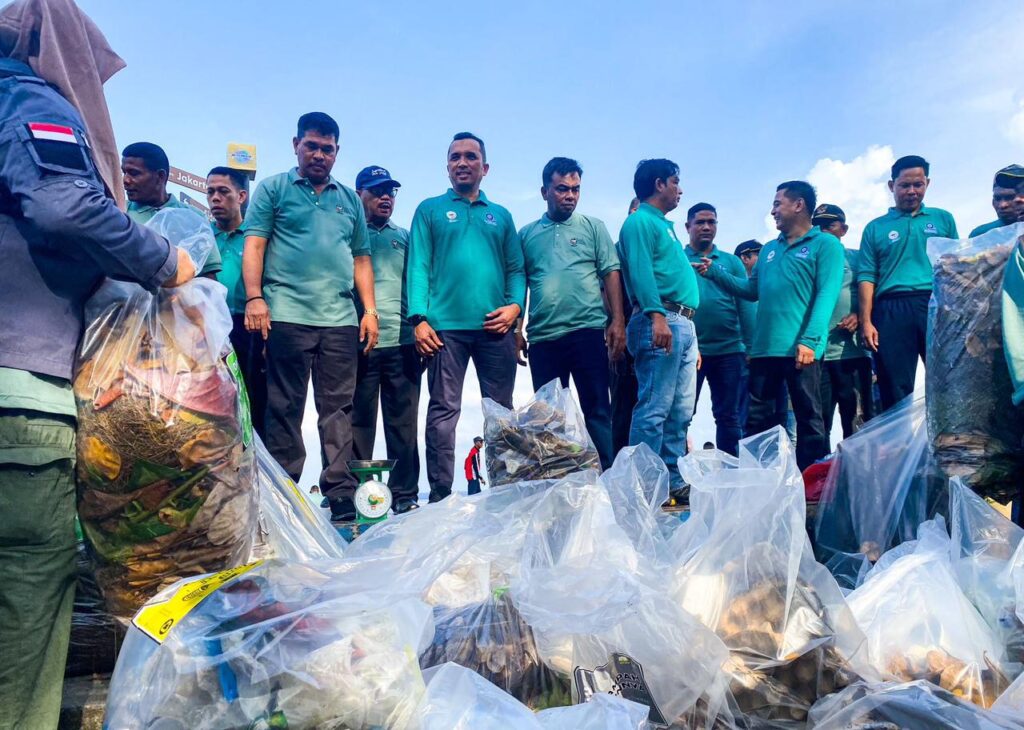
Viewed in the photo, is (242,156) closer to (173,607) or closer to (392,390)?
(392,390)

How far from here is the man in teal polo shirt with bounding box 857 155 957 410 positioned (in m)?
4.44

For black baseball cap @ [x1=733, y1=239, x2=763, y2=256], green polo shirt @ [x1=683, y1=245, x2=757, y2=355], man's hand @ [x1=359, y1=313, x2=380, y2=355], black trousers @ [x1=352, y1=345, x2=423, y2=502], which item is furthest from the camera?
black baseball cap @ [x1=733, y1=239, x2=763, y2=256]

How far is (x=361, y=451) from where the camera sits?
4.29 m

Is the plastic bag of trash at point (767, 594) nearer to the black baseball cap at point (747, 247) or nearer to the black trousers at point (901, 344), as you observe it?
the black trousers at point (901, 344)

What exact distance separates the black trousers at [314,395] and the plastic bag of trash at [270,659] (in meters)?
2.17

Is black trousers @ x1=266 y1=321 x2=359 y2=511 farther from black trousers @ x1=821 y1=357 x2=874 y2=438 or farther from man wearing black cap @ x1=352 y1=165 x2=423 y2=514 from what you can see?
black trousers @ x1=821 y1=357 x2=874 y2=438

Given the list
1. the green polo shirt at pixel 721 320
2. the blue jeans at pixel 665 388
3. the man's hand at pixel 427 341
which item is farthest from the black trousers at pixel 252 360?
the green polo shirt at pixel 721 320

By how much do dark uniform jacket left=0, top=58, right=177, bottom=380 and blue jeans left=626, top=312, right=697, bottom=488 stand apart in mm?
2837

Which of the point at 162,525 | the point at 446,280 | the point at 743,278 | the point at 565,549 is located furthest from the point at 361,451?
the point at 743,278

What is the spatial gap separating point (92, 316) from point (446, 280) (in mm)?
2423

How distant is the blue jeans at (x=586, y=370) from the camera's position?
13.1ft

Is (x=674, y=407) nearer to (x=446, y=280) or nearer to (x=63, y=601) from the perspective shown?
(x=446, y=280)

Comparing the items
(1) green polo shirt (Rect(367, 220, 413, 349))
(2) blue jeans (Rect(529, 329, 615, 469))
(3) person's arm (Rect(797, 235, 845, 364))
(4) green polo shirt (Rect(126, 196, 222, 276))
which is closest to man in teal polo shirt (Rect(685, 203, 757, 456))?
(3) person's arm (Rect(797, 235, 845, 364))

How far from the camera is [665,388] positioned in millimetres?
3990
